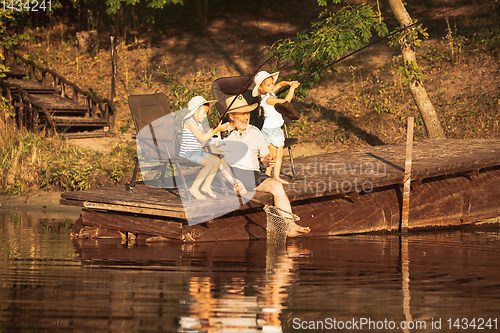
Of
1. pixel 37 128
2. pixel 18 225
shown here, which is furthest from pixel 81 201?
pixel 37 128

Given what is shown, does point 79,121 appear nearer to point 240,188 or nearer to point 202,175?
point 202,175

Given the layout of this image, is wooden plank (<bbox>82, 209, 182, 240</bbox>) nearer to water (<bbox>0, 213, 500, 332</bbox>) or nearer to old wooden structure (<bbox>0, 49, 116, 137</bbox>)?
water (<bbox>0, 213, 500, 332</bbox>)

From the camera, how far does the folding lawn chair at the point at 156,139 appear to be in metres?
7.14

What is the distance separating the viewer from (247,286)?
4984mm

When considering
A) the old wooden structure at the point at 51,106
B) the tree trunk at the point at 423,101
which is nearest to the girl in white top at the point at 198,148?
the tree trunk at the point at 423,101

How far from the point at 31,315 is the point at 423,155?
6.57 m

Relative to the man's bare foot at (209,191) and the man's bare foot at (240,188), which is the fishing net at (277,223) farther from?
the man's bare foot at (209,191)

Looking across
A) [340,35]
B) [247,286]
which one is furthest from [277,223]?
[340,35]

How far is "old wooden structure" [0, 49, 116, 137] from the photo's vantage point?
13750 millimetres

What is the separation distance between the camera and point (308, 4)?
2106cm

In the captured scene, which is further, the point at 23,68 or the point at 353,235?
the point at 23,68

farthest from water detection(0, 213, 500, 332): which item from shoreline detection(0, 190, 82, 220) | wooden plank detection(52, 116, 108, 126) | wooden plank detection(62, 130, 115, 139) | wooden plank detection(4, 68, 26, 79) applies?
wooden plank detection(4, 68, 26, 79)

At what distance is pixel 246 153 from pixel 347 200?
1.62 metres

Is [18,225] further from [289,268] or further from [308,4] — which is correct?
[308,4]
